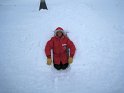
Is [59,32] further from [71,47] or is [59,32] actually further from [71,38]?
[71,38]

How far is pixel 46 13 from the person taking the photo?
548cm

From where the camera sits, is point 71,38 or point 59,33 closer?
point 59,33

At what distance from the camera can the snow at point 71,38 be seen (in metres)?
4.20

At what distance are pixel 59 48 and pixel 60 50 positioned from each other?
5 centimetres

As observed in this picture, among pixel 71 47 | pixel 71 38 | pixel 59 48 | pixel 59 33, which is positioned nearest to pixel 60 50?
pixel 59 48

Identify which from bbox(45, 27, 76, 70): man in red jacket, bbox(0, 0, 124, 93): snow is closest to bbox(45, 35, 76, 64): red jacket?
bbox(45, 27, 76, 70): man in red jacket

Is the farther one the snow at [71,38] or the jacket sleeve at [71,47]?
the jacket sleeve at [71,47]

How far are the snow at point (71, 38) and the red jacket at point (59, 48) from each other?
0.24 m

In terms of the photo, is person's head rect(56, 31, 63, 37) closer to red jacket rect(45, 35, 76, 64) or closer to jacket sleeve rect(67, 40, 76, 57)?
red jacket rect(45, 35, 76, 64)

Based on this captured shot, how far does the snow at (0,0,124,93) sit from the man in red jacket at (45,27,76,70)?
0.49ft

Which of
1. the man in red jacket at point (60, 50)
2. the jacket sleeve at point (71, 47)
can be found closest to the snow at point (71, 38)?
the man in red jacket at point (60, 50)

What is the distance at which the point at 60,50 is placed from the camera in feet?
14.4

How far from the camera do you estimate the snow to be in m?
4.20

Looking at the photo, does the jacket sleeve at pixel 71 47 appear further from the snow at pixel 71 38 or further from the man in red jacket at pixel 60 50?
the snow at pixel 71 38
